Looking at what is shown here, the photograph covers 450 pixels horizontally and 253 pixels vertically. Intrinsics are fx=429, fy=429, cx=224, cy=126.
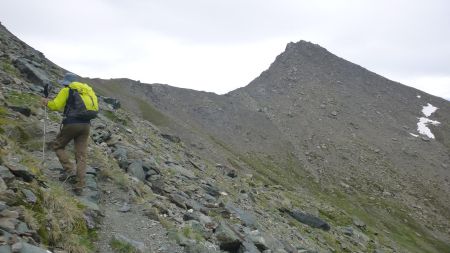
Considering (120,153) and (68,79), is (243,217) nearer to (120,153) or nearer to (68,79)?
(120,153)

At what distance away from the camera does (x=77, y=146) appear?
43.5 ft

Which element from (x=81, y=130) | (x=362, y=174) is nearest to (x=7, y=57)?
(x=81, y=130)

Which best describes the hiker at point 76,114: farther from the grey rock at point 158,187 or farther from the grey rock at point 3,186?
the grey rock at point 158,187

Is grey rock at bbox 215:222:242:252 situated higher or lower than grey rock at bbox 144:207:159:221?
lower

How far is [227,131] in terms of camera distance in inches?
3489

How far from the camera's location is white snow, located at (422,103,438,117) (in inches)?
4640

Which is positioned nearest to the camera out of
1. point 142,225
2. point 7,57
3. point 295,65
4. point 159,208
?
point 142,225

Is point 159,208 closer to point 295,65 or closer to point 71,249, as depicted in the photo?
point 71,249

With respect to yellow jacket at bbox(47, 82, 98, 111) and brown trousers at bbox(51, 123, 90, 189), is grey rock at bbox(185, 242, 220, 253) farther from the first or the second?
yellow jacket at bbox(47, 82, 98, 111)

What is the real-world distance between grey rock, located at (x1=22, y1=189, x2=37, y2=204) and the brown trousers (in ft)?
8.44

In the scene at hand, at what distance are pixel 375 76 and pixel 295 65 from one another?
2443 centimetres

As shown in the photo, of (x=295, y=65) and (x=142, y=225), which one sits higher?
(x=295, y=65)

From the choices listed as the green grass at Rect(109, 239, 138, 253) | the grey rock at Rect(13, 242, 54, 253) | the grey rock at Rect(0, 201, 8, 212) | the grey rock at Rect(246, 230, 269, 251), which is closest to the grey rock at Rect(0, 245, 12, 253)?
the grey rock at Rect(13, 242, 54, 253)

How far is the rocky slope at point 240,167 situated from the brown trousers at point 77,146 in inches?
23.9
